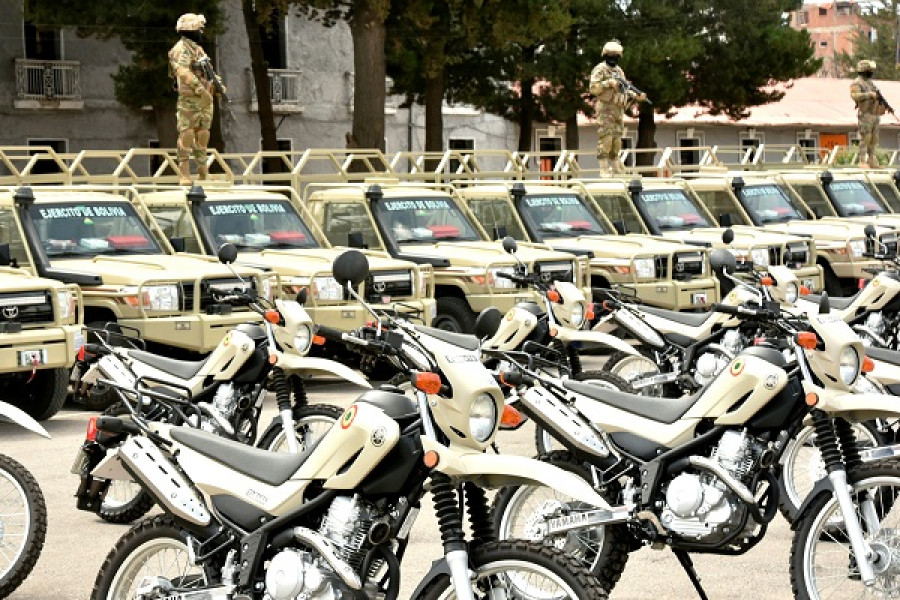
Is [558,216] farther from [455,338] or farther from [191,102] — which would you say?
[455,338]

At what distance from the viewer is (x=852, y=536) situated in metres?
6.07

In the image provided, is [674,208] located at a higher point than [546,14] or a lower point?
lower

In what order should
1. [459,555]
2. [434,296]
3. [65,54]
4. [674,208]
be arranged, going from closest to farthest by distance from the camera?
[459,555] → [434,296] → [674,208] → [65,54]

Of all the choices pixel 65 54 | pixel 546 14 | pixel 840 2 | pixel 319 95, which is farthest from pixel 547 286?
pixel 840 2

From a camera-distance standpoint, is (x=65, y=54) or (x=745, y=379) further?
(x=65, y=54)

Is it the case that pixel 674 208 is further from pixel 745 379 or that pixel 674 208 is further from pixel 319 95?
pixel 319 95

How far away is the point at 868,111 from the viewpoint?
2772cm

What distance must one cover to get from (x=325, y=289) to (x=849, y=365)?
8.21m

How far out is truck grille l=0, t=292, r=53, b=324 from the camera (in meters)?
12.0

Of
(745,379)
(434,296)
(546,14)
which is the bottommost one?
(434,296)

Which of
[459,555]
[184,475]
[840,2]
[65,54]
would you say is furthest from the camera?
[840,2]

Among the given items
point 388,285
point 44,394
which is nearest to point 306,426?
point 44,394

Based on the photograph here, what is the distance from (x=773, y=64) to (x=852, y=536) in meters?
34.0

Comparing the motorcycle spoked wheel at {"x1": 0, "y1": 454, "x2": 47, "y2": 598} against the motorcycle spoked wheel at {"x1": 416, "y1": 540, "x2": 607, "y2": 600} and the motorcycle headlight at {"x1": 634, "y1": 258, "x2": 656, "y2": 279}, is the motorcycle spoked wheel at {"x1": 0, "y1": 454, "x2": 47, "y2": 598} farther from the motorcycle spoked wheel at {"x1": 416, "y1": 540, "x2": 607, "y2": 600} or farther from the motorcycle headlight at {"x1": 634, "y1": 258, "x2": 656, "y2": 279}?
the motorcycle headlight at {"x1": 634, "y1": 258, "x2": 656, "y2": 279}
